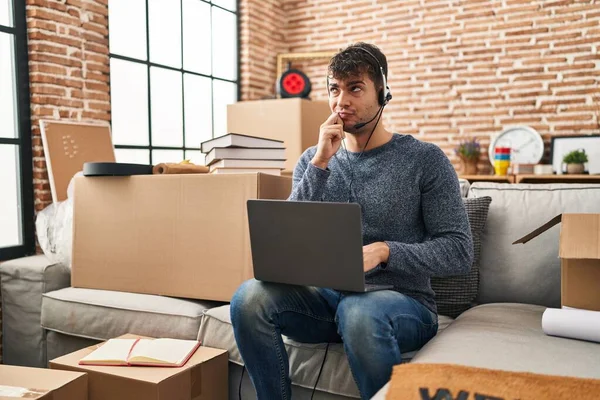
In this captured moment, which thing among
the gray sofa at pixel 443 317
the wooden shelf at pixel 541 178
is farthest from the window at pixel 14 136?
the wooden shelf at pixel 541 178

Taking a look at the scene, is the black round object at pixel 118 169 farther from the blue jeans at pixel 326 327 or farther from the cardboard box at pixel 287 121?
the cardboard box at pixel 287 121

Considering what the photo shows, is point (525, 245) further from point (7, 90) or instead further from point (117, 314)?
point (7, 90)

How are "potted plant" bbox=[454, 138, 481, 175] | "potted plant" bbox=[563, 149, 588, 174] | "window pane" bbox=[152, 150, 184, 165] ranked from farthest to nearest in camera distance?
"potted plant" bbox=[454, 138, 481, 175] < "potted plant" bbox=[563, 149, 588, 174] < "window pane" bbox=[152, 150, 184, 165]

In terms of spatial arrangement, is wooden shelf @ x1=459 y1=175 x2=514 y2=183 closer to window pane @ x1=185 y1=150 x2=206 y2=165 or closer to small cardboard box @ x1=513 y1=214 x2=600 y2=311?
window pane @ x1=185 y1=150 x2=206 y2=165

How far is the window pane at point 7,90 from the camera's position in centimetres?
270

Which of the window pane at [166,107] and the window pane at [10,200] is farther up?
the window pane at [166,107]

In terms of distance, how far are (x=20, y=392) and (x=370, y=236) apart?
100 centimetres

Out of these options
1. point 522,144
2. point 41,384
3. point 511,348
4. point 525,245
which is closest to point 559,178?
point 522,144

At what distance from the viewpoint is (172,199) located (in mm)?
2037

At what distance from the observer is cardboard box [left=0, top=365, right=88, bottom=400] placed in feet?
4.77

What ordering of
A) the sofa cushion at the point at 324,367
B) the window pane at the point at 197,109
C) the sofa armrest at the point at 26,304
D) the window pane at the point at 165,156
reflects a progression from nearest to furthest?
the sofa cushion at the point at 324,367, the sofa armrest at the point at 26,304, the window pane at the point at 165,156, the window pane at the point at 197,109

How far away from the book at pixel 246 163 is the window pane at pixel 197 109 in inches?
81.8

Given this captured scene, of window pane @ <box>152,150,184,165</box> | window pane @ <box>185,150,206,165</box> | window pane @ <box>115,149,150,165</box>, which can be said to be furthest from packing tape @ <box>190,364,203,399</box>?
window pane @ <box>185,150,206,165</box>

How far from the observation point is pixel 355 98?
1.63 meters
